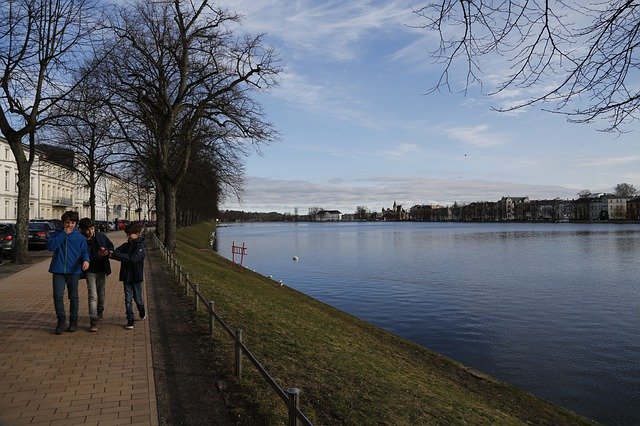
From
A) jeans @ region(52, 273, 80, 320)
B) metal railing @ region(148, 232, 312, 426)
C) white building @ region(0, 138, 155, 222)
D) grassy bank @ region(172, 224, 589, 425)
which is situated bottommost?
grassy bank @ region(172, 224, 589, 425)

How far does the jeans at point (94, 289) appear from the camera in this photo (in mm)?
8445

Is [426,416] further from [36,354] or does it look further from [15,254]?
[15,254]

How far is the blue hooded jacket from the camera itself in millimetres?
7957

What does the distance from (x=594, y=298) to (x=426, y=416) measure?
57.4 ft

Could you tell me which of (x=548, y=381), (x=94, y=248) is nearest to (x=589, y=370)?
(x=548, y=381)

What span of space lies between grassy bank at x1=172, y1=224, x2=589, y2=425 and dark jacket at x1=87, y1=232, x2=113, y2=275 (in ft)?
8.07

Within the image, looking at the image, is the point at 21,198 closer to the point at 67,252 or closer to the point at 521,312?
the point at 67,252

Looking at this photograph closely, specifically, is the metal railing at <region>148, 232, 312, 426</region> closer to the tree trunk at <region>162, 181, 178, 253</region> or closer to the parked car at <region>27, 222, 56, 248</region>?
the tree trunk at <region>162, 181, 178, 253</region>

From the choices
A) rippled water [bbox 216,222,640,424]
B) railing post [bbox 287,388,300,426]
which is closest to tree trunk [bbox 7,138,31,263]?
rippled water [bbox 216,222,640,424]

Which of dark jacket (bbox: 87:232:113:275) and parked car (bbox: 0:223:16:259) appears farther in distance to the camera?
parked car (bbox: 0:223:16:259)

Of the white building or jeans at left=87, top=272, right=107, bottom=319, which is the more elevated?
the white building

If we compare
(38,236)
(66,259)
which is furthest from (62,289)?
(38,236)

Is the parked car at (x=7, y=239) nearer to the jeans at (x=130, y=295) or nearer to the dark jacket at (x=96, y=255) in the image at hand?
the dark jacket at (x=96, y=255)

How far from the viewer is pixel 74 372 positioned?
6312mm
